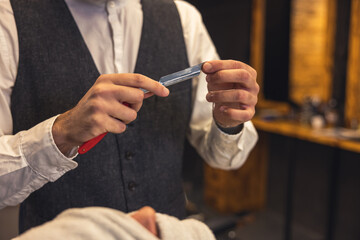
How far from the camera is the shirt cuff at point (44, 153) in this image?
0.94 m

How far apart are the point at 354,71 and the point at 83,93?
3.09 metres

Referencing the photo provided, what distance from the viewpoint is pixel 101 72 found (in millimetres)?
1243

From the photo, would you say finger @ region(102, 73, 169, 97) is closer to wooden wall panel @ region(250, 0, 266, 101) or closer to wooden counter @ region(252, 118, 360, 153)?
wooden counter @ region(252, 118, 360, 153)

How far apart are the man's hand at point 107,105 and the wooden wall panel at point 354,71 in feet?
10.4

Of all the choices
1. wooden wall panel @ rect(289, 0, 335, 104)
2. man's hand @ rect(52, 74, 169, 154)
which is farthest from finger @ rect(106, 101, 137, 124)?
wooden wall panel @ rect(289, 0, 335, 104)

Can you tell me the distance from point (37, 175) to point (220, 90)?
0.57 metres

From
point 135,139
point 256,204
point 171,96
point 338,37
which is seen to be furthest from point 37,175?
point 256,204

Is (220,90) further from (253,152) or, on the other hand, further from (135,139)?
(253,152)

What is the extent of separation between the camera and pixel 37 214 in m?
1.23

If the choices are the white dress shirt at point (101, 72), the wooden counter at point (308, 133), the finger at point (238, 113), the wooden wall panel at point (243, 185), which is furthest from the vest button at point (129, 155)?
the wooden wall panel at point (243, 185)

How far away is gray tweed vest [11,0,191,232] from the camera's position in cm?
114

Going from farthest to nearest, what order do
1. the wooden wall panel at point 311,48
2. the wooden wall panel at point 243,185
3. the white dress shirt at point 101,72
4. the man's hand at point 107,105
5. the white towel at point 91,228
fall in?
the wooden wall panel at point 243,185, the wooden wall panel at point 311,48, the white dress shirt at point 101,72, the man's hand at point 107,105, the white towel at point 91,228

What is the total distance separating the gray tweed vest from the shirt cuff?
0.21 m

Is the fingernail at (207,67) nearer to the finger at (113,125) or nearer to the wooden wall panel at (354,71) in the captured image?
the finger at (113,125)
